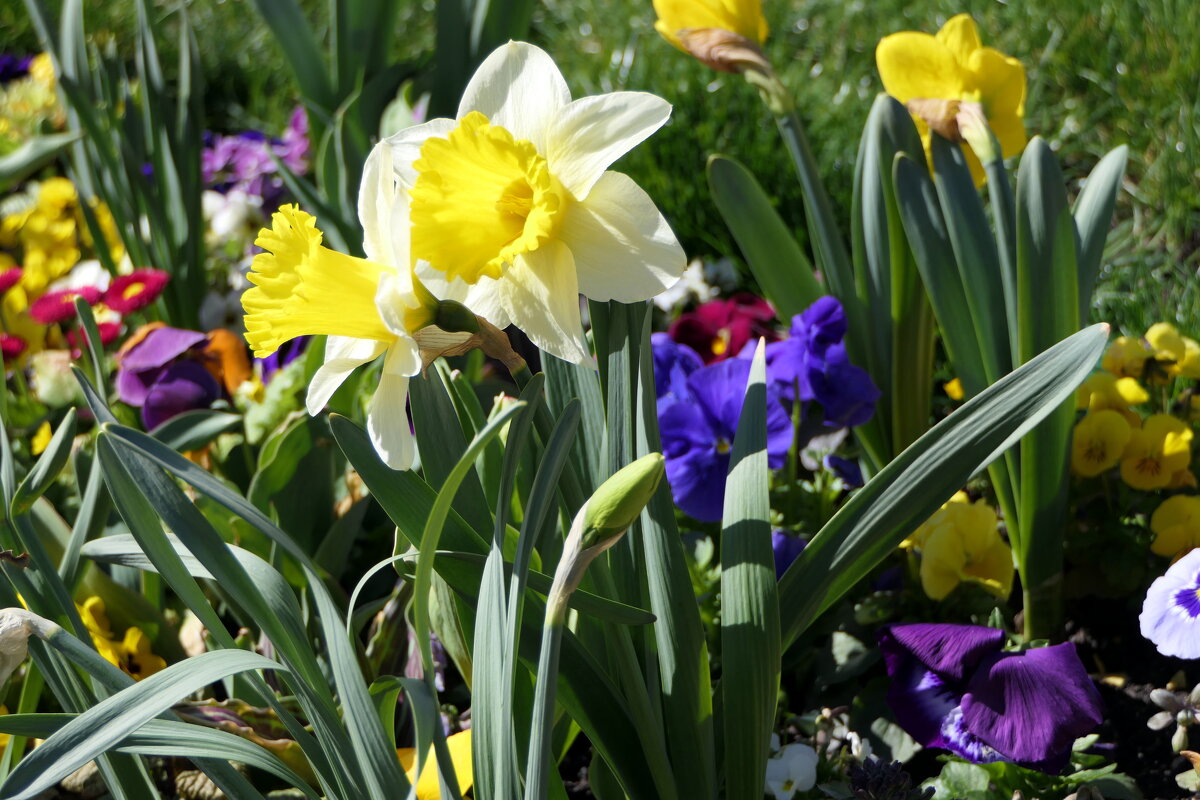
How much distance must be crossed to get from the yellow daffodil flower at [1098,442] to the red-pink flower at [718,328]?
0.54m

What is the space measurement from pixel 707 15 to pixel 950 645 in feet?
2.73

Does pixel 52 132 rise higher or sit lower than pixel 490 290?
Result: lower

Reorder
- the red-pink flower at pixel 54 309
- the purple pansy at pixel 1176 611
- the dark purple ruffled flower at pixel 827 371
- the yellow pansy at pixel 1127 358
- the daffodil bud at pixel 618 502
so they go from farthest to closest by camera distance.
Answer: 1. the red-pink flower at pixel 54 309
2. the yellow pansy at pixel 1127 358
3. the dark purple ruffled flower at pixel 827 371
4. the purple pansy at pixel 1176 611
5. the daffodil bud at pixel 618 502

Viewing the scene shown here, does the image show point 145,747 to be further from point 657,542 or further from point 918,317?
point 918,317

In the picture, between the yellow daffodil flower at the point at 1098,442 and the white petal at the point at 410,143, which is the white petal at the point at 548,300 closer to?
the white petal at the point at 410,143

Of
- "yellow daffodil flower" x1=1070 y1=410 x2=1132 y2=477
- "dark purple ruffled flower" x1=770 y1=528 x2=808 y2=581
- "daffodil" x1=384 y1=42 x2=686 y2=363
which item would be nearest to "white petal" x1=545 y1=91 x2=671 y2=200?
"daffodil" x1=384 y1=42 x2=686 y2=363

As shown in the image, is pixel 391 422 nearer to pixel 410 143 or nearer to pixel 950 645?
pixel 410 143

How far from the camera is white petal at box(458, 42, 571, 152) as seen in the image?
0.73 m

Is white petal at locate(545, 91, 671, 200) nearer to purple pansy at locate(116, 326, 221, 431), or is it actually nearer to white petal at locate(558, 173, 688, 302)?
white petal at locate(558, 173, 688, 302)

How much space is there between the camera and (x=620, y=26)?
345cm

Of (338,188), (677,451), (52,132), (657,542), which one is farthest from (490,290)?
(52,132)

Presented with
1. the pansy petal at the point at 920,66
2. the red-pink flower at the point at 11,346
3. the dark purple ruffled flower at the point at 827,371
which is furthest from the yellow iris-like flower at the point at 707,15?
the red-pink flower at the point at 11,346

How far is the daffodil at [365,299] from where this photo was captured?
0.72 meters

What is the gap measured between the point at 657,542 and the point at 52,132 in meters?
2.43
